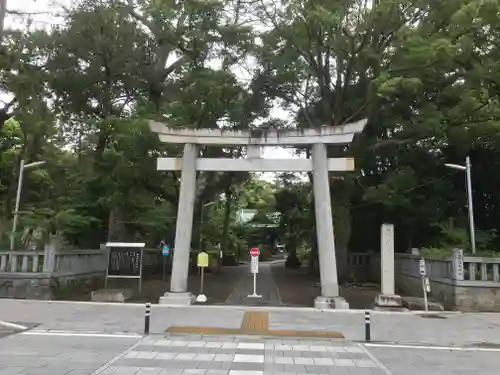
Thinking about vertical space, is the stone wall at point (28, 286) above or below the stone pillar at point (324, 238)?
below

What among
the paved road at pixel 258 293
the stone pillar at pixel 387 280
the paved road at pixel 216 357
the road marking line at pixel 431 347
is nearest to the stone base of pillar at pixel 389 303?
the stone pillar at pixel 387 280

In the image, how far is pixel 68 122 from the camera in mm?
27219

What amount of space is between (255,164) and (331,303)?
5917mm

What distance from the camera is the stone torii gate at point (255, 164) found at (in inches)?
737

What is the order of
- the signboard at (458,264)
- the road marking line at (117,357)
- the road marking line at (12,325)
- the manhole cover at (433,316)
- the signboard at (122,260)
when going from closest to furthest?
the road marking line at (117,357) < the road marking line at (12,325) < the manhole cover at (433,316) < the signboard at (458,264) < the signboard at (122,260)

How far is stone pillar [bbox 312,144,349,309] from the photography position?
1820 cm

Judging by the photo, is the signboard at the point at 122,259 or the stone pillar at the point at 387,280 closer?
the stone pillar at the point at 387,280

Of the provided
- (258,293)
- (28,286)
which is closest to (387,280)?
(258,293)

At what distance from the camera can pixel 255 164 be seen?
19359mm

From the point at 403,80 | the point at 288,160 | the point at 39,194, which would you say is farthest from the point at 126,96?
the point at 403,80

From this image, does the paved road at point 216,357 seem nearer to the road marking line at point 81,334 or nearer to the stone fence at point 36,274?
the road marking line at point 81,334

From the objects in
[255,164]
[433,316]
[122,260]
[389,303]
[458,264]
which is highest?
[255,164]

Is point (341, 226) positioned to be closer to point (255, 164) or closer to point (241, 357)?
point (255, 164)

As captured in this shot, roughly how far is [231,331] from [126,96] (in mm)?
17940
